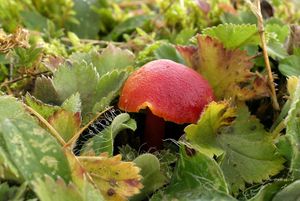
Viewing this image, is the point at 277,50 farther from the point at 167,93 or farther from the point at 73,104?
the point at 73,104

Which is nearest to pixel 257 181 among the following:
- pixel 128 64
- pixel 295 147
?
pixel 295 147

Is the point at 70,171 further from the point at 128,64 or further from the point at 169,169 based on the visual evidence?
the point at 128,64

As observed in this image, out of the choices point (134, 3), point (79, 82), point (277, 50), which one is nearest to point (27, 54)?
point (79, 82)

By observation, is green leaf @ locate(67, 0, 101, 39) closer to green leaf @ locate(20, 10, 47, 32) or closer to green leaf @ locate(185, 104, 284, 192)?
green leaf @ locate(20, 10, 47, 32)

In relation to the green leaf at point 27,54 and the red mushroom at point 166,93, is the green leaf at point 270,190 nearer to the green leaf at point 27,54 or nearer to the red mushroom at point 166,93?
the red mushroom at point 166,93

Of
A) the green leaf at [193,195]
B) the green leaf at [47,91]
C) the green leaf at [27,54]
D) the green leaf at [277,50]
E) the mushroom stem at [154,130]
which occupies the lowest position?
the green leaf at [193,195]

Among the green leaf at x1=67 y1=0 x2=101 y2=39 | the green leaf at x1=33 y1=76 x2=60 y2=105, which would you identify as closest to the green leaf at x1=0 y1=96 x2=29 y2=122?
the green leaf at x1=33 y1=76 x2=60 y2=105

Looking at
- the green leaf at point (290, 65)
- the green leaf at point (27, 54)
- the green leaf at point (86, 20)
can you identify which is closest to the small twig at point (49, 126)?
the green leaf at point (27, 54)
